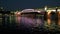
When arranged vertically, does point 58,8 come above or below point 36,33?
above

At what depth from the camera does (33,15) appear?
2769 cm

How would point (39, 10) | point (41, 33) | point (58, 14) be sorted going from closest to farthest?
point (41, 33), point (58, 14), point (39, 10)

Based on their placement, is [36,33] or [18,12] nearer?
[36,33]

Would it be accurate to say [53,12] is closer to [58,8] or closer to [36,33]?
[58,8]

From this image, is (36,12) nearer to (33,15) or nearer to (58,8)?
(33,15)

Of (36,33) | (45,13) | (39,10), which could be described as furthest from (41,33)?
(39,10)

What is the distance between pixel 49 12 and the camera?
28547 mm

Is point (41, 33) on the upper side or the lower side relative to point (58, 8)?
lower

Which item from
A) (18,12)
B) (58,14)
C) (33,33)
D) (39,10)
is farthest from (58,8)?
(33,33)

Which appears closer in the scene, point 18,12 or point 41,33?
point 41,33

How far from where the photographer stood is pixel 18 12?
27.6 meters

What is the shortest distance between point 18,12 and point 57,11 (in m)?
5.95

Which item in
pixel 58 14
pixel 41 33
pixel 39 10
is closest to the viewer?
pixel 41 33

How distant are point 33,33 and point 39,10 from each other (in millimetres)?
21951
